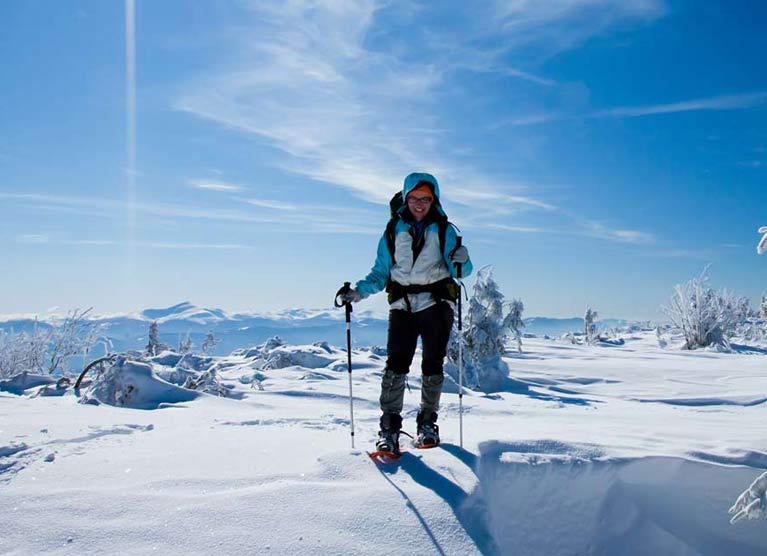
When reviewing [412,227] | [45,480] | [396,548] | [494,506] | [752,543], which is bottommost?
[752,543]

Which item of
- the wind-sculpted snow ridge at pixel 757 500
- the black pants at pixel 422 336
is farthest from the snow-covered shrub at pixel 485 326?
the wind-sculpted snow ridge at pixel 757 500

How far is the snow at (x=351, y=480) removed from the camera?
2105 mm

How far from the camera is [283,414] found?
A: 4.89 m

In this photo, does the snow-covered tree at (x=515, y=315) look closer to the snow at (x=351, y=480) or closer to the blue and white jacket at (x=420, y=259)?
the snow at (x=351, y=480)

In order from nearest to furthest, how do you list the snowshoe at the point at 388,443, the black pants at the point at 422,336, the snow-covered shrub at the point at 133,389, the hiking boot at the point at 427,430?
the snowshoe at the point at 388,443
the hiking boot at the point at 427,430
the black pants at the point at 422,336
the snow-covered shrub at the point at 133,389

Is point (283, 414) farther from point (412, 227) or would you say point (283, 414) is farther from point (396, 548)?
point (396, 548)

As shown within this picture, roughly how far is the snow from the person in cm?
55

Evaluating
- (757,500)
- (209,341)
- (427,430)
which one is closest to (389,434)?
(427,430)

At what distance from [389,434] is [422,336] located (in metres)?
0.81

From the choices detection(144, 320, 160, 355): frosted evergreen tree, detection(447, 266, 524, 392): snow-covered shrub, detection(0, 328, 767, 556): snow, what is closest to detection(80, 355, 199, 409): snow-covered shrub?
detection(0, 328, 767, 556): snow

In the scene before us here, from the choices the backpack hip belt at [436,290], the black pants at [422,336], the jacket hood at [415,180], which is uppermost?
the jacket hood at [415,180]

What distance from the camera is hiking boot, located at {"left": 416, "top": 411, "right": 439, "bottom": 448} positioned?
3.44 metres

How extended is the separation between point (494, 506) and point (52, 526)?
2.36 m

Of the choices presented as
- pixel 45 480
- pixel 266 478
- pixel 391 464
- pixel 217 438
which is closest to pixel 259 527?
pixel 266 478
